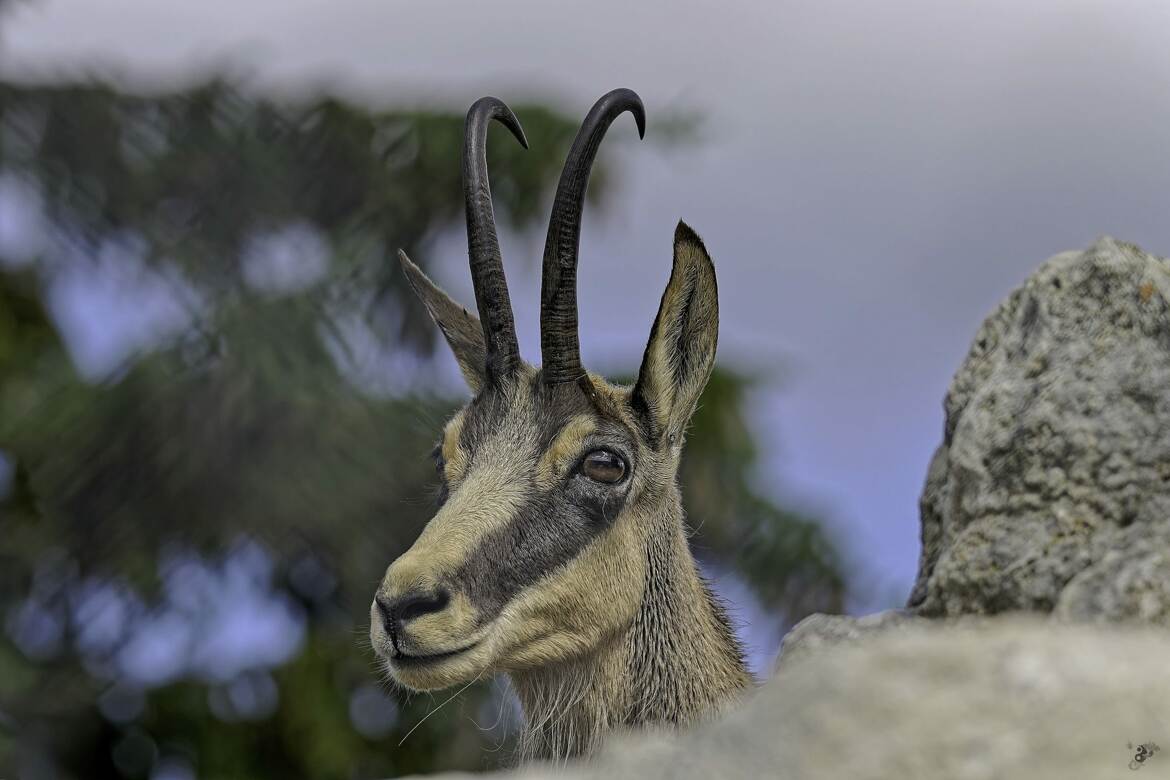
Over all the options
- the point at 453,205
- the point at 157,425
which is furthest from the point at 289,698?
the point at 453,205

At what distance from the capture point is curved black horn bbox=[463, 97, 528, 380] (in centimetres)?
714

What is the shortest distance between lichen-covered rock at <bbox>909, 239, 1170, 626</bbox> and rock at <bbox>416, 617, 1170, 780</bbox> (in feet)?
4.24

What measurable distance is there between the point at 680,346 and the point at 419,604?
1.85m

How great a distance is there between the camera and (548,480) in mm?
6742

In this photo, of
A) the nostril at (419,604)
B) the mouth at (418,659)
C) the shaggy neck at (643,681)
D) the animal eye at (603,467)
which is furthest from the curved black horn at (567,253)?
the mouth at (418,659)

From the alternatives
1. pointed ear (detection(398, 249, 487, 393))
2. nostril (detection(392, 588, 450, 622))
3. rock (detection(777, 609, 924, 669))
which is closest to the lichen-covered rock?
rock (detection(777, 609, 924, 669))

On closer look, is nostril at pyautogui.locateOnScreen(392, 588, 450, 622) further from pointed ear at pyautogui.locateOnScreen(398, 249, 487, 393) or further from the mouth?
pointed ear at pyautogui.locateOnScreen(398, 249, 487, 393)

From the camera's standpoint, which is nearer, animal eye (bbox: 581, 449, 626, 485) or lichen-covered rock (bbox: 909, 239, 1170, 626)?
lichen-covered rock (bbox: 909, 239, 1170, 626)

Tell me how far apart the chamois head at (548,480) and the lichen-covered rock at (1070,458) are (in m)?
1.48

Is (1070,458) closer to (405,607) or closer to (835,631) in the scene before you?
(835,631)

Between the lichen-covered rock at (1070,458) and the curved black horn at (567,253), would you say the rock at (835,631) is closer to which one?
the lichen-covered rock at (1070,458)

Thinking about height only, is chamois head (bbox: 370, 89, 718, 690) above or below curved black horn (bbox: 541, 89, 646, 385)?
below

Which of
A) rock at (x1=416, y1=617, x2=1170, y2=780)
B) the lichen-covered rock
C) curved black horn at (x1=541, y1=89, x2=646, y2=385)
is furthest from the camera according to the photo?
curved black horn at (x1=541, y1=89, x2=646, y2=385)

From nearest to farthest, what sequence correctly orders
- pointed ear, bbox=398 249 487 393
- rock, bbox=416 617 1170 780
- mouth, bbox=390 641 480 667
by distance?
rock, bbox=416 617 1170 780 < mouth, bbox=390 641 480 667 < pointed ear, bbox=398 249 487 393
